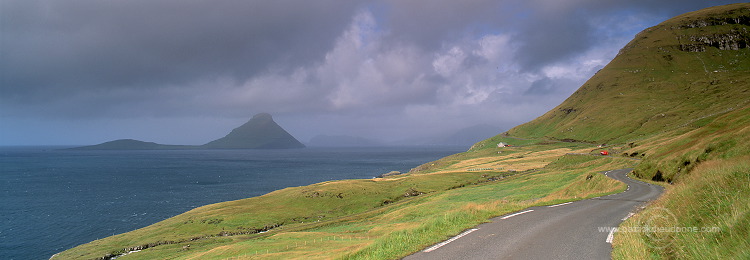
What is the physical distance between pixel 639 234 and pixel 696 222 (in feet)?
6.20

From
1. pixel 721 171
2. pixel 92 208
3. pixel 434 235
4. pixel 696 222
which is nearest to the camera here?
pixel 696 222

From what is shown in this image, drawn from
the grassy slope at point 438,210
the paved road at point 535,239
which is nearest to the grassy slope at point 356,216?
the grassy slope at point 438,210

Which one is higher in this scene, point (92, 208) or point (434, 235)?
point (434, 235)

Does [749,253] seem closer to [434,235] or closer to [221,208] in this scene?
[434,235]

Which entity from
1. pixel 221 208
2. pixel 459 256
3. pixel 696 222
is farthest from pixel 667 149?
pixel 221 208

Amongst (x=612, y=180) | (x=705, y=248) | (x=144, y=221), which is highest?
(x=705, y=248)

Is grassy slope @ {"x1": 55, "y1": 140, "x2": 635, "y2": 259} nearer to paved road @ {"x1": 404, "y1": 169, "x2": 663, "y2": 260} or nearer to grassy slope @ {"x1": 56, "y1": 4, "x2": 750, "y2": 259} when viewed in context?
grassy slope @ {"x1": 56, "y1": 4, "x2": 750, "y2": 259}

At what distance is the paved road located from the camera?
11742mm

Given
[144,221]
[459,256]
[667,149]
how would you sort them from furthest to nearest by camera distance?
[144,221] → [667,149] → [459,256]

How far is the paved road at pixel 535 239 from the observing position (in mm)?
11742

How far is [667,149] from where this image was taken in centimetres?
5325

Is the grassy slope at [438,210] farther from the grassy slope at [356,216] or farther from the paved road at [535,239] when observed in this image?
the paved road at [535,239]

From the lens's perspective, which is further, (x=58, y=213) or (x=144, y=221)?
(x=58, y=213)

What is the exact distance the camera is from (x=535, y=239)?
540 inches
